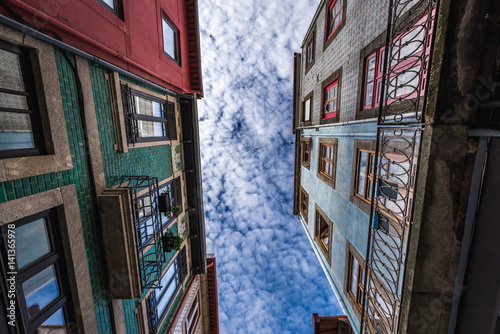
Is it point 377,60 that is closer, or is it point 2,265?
point 2,265

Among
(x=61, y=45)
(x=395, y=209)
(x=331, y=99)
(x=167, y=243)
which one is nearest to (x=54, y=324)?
(x=167, y=243)

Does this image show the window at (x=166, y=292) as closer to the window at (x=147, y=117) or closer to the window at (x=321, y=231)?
the window at (x=147, y=117)

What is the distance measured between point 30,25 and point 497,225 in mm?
9384

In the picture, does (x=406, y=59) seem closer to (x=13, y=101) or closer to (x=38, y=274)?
(x=13, y=101)

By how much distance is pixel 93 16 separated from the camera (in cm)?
508

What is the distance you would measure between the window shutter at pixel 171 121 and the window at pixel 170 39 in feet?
8.00

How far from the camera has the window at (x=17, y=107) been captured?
3.50 meters

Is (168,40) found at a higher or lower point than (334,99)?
higher

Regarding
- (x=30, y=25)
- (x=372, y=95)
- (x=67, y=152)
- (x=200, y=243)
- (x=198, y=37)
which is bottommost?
(x=200, y=243)

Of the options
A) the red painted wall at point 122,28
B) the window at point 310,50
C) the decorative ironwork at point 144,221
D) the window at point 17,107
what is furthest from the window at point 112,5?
the window at point 310,50

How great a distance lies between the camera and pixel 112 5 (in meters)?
6.04

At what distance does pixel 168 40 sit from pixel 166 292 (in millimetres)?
11831

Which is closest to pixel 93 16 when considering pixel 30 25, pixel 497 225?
pixel 30 25

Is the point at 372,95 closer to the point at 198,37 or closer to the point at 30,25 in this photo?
the point at 30,25
